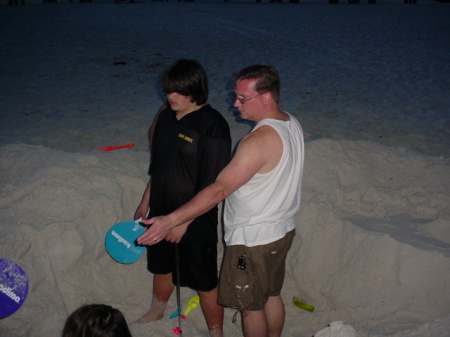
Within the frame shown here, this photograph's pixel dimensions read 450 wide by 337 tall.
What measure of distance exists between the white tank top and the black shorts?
310 mm

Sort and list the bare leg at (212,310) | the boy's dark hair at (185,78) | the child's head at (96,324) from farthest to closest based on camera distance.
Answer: the bare leg at (212,310), the boy's dark hair at (185,78), the child's head at (96,324)

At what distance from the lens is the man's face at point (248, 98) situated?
7.75ft

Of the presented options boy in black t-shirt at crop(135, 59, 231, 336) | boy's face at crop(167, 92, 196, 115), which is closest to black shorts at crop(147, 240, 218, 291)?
boy in black t-shirt at crop(135, 59, 231, 336)

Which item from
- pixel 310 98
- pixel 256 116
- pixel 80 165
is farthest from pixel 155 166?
pixel 310 98

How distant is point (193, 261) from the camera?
2.80m

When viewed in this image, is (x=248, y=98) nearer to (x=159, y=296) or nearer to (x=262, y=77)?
(x=262, y=77)

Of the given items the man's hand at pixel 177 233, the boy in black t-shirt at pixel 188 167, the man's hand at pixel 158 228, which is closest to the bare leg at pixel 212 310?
the boy in black t-shirt at pixel 188 167

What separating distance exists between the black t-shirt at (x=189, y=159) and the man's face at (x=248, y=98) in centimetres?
22

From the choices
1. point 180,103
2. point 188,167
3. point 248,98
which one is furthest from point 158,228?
point 248,98

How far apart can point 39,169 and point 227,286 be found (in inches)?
87.4

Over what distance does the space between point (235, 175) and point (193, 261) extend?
86 cm

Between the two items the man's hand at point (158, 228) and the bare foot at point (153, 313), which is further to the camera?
the bare foot at point (153, 313)

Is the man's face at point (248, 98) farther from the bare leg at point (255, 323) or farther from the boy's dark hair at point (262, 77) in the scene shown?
the bare leg at point (255, 323)

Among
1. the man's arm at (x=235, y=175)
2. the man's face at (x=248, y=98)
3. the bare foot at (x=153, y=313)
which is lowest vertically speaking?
the bare foot at (x=153, y=313)
